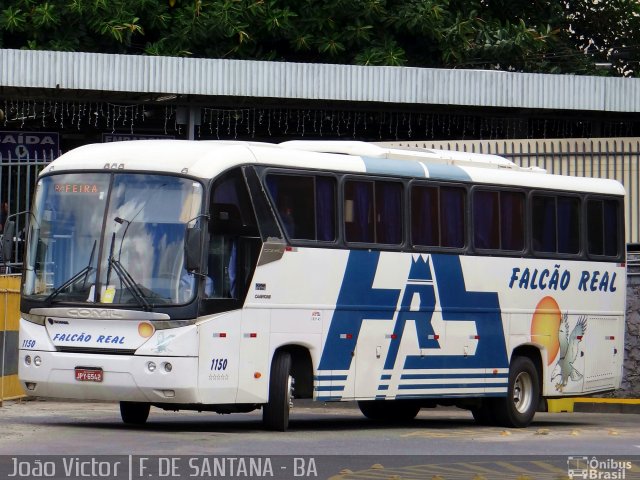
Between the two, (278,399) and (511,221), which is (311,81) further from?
(278,399)

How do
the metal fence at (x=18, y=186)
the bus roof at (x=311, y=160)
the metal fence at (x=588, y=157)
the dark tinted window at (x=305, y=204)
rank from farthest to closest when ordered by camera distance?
the metal fence at (x=588, y=157) < the metal fence at (x=18, y=186) < the dark tinted window at (x=305, y=204) < the bus roof at (x=311, y=160)

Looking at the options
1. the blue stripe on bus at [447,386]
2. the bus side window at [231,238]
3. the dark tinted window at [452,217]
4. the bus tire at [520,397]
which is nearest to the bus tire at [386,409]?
the bus tire at [520,397]

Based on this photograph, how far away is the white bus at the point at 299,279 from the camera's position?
15.4 meters

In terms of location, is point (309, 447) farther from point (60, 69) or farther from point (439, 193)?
point (60, 69)

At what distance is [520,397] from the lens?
1952cm

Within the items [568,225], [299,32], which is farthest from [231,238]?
[299,32]

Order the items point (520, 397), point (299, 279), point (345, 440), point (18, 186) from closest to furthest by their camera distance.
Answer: point (345, 440), point (299, 279), point (520, 397), point (18, 186)

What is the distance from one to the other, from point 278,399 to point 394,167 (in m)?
3.23

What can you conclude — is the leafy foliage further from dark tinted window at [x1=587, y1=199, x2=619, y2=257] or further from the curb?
dark tinted window at [x1=587, y1=199, x2=619, y2=257]

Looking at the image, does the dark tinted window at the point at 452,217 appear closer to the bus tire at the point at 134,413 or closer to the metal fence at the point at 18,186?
the bus tire at the point at 134,413

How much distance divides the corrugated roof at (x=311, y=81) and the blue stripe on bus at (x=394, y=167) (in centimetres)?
835

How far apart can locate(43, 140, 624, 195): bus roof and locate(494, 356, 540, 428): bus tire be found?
7.34ft

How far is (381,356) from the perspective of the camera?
57.2 feet

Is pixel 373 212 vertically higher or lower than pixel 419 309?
higher
